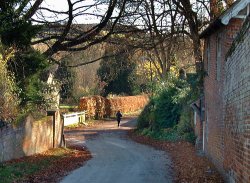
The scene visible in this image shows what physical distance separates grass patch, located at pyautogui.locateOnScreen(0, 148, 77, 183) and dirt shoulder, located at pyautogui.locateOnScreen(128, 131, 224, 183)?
514cm

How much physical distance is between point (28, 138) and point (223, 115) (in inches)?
398

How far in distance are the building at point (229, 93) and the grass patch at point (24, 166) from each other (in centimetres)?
651

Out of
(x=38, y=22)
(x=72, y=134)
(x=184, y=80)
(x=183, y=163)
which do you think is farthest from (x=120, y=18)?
(x=72, y=134)

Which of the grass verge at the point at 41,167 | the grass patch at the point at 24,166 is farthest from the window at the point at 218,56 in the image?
the grass patch at the point at 24,166

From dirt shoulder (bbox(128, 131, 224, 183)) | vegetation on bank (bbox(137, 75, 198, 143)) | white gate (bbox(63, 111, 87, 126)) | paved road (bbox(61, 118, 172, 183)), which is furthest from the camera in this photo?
white gate (bbox(63, 111, 87, 126))

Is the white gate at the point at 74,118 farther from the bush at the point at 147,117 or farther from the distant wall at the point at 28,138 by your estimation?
the distant wall at the point at 28,138

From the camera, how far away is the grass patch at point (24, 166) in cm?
1460

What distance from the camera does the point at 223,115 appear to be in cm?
1409

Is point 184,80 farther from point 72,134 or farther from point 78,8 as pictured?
point 78,8

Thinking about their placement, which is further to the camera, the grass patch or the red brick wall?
the grass patch

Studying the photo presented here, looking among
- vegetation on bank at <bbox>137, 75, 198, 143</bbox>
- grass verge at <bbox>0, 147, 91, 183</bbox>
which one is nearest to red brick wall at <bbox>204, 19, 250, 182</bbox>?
grass verge at <bbox>0, 147, 91, 183</bbox>

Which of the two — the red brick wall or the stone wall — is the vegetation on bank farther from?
the stone wall

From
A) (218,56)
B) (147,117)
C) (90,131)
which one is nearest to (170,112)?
(147,117)

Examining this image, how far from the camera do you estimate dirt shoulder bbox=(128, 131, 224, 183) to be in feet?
50.3
